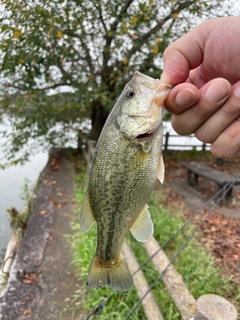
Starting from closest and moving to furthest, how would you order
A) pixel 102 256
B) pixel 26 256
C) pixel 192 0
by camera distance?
pixel 102 256, pixel 26 256, pixel 192 0

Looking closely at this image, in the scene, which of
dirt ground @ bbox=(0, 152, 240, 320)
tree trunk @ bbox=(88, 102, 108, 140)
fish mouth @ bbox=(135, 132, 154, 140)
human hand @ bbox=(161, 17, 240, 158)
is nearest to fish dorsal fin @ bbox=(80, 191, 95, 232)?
fish mouth @ bbox=(135, 132, 154, 140)

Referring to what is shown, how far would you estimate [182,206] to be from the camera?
6.70m

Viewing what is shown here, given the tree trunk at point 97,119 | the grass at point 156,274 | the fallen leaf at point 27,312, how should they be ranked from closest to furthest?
the grass at point 156,274, the fallen leaf at point 27,312, the tree trunk at point 97,119

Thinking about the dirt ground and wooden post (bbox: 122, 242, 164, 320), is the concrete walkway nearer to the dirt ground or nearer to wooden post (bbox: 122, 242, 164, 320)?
the dirt ground

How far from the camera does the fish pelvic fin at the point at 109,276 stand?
5.42ft

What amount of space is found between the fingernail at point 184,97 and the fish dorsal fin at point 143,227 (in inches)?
22.1

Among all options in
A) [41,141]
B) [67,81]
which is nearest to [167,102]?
[67,81]

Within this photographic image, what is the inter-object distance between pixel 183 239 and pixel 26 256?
7.60 ft

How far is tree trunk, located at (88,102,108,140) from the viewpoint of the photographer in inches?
369

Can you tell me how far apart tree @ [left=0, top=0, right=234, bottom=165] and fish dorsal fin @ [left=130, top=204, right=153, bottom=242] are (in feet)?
15.0

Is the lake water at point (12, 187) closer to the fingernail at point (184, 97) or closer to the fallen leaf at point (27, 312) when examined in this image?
the fallen leaf at point (27, 312)

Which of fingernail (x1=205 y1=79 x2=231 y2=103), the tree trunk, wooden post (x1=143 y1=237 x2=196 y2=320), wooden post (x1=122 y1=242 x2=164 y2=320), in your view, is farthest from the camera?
the tree trunk

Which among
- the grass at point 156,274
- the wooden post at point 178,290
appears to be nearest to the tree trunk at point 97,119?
the grass at point 156,274

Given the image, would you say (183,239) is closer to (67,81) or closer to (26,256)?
(26,256)
